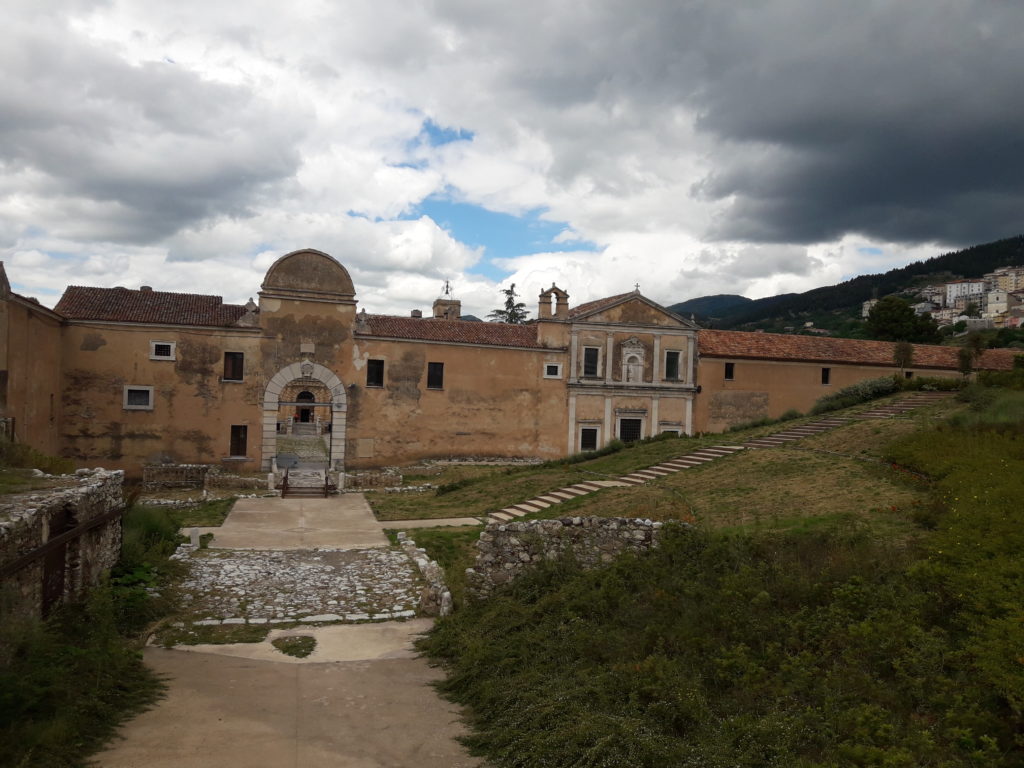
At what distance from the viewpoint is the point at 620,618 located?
9.27m

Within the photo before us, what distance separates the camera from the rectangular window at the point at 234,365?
2841cm

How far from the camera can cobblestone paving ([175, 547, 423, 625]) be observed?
11.4 metres

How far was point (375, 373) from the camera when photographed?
3067cm

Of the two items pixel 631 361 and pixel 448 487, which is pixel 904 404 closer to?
pixel 631 361

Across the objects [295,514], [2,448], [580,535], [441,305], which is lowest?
[295,514]

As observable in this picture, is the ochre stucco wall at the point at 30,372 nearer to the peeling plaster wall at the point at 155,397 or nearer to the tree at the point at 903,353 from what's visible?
the peeling plaster wall at the point at 155,397

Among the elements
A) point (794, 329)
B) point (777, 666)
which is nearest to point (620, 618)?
point (777, 666)

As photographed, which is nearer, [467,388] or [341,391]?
[341,391]

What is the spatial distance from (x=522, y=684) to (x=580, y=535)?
3.84 meters

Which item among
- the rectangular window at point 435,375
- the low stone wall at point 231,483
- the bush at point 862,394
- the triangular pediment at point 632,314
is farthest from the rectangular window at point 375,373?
the bush at point 862,394

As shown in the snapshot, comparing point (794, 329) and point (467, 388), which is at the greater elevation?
point (794, 329)

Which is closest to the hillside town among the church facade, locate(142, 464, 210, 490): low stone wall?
the church facade

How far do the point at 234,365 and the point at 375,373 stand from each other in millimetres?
5886

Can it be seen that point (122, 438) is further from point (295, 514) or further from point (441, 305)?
point (441, 305)
